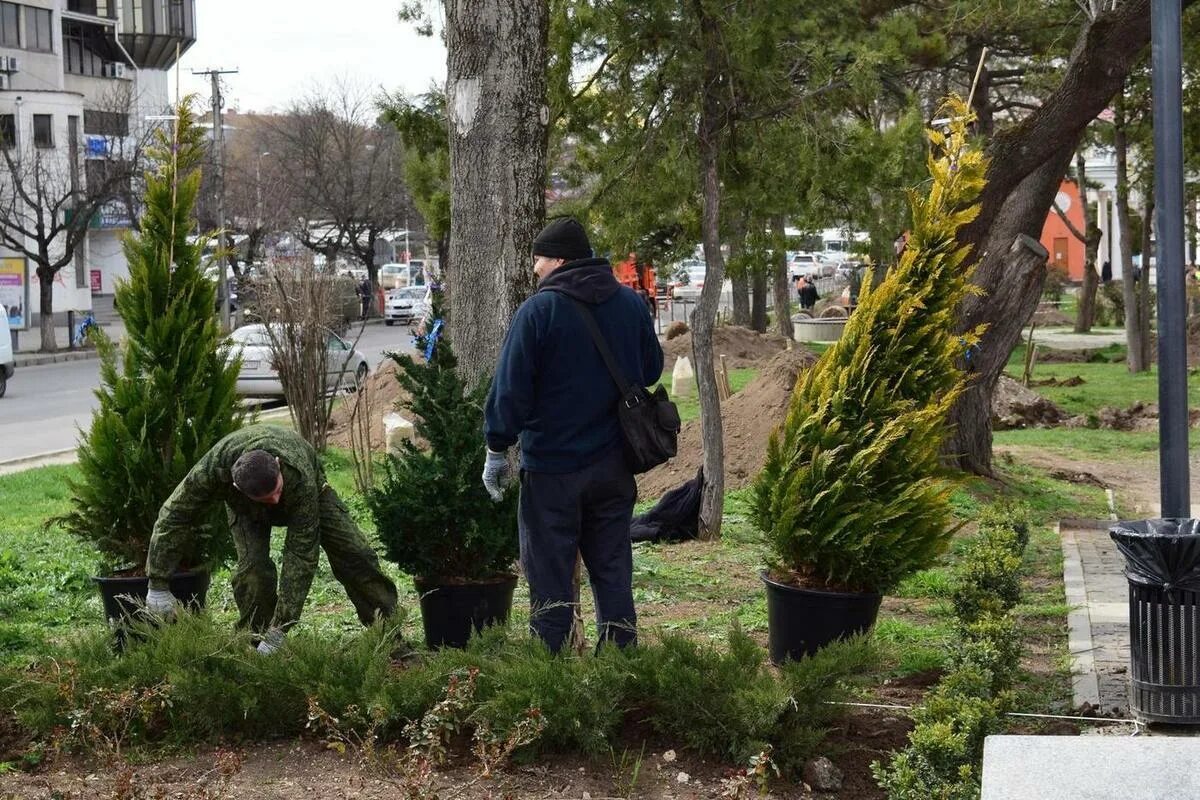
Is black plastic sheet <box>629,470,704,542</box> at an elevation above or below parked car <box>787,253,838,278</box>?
below

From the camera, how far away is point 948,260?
6.49m

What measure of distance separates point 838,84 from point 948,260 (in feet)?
11.9

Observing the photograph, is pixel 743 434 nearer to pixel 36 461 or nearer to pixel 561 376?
pixel 561 376

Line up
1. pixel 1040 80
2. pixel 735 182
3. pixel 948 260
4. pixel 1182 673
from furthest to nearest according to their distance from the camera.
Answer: pixel 1040 80 → pixel 735 182 → pixel 948 260 → pixel 1182 673

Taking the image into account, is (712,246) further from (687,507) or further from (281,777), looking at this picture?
(281,777)

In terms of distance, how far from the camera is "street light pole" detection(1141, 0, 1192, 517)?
5801 mm

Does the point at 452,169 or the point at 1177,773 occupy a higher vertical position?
the point at 452,169

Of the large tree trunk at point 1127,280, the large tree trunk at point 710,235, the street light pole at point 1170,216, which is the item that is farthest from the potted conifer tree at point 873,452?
the large tree trunk at point 1127,280

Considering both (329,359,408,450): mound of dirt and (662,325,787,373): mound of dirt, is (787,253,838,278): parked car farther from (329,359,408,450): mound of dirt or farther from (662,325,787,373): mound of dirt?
(329,359,408,450): mound of dirt

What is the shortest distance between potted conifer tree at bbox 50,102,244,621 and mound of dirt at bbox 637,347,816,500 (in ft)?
19.8

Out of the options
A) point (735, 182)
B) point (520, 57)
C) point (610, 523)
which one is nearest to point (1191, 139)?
point (735, 182)

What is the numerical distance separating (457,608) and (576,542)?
999 millimetres

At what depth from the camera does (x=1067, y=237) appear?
2361 inches

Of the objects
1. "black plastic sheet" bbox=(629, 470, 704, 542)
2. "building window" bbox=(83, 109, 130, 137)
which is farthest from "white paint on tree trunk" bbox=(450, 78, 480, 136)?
"building window" bbox=(83, 109, 130, 137)
